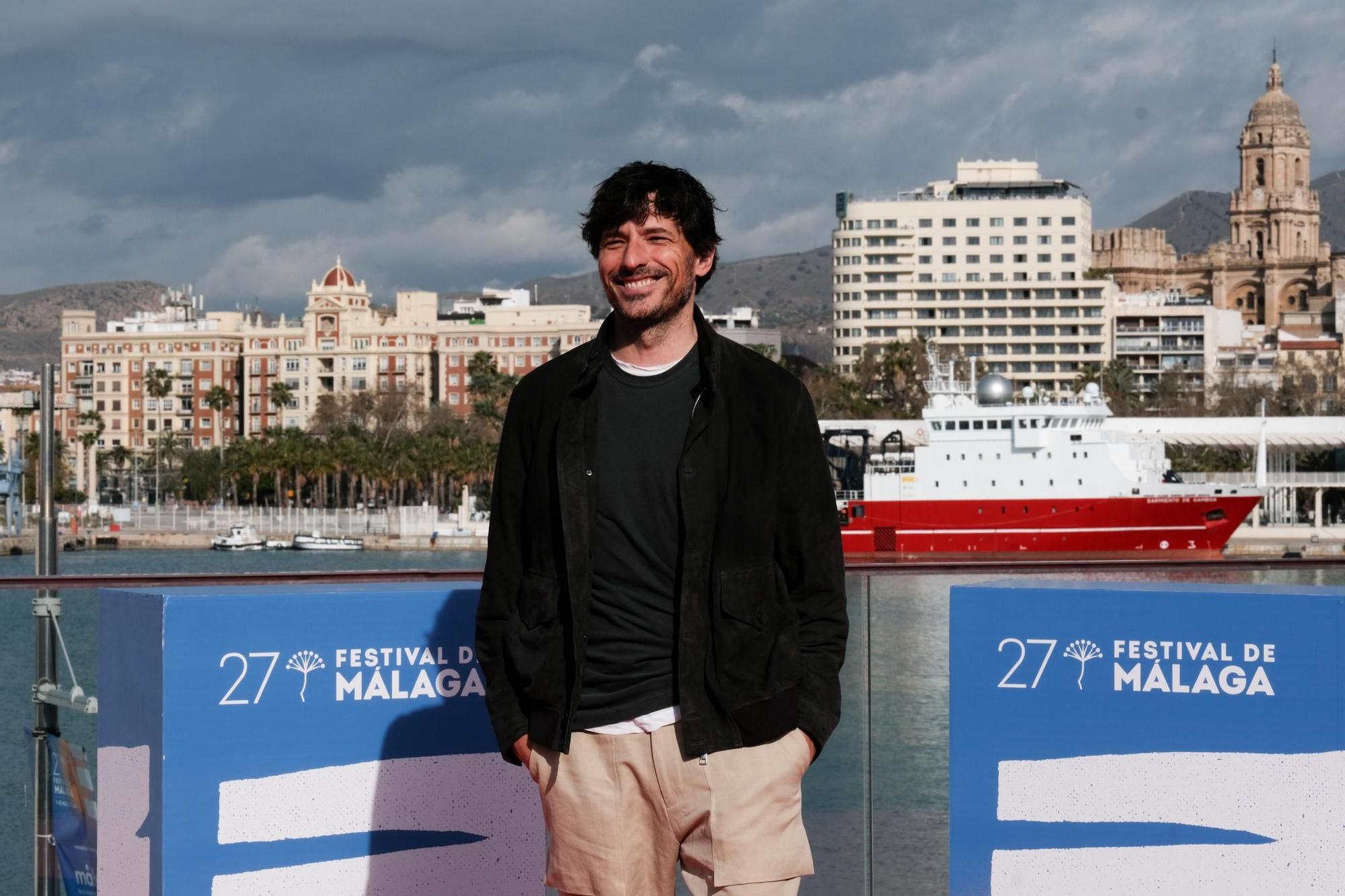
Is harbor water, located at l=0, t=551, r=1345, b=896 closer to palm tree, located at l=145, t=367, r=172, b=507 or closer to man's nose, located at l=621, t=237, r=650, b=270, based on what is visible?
man's nose, located at l=621, t=237, r=650, b=270

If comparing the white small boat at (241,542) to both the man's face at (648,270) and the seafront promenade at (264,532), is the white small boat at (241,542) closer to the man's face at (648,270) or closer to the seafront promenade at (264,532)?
the seafront promenade at (264,532)

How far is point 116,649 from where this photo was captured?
393 cm

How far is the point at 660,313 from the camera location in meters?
3.05

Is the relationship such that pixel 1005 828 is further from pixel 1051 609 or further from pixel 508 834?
pixel 508 834

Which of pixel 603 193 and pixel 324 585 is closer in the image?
pixel 603 193

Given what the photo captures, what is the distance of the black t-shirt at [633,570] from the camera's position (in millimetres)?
2955

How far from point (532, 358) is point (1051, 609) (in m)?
94.8

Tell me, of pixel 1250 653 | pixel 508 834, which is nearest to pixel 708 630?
pixel 508 834

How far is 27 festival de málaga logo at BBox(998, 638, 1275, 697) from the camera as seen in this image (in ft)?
12.7

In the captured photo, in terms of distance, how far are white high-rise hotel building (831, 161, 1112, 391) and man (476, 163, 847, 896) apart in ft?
317

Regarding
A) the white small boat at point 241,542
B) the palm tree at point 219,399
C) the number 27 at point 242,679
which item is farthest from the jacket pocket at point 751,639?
the palm tree at point 219,399

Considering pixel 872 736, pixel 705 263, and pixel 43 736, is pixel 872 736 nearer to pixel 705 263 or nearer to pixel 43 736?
pixel 705 263

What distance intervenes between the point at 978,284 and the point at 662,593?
100213 millimetres

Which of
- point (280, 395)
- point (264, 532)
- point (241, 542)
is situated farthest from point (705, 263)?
point (280, 395)
